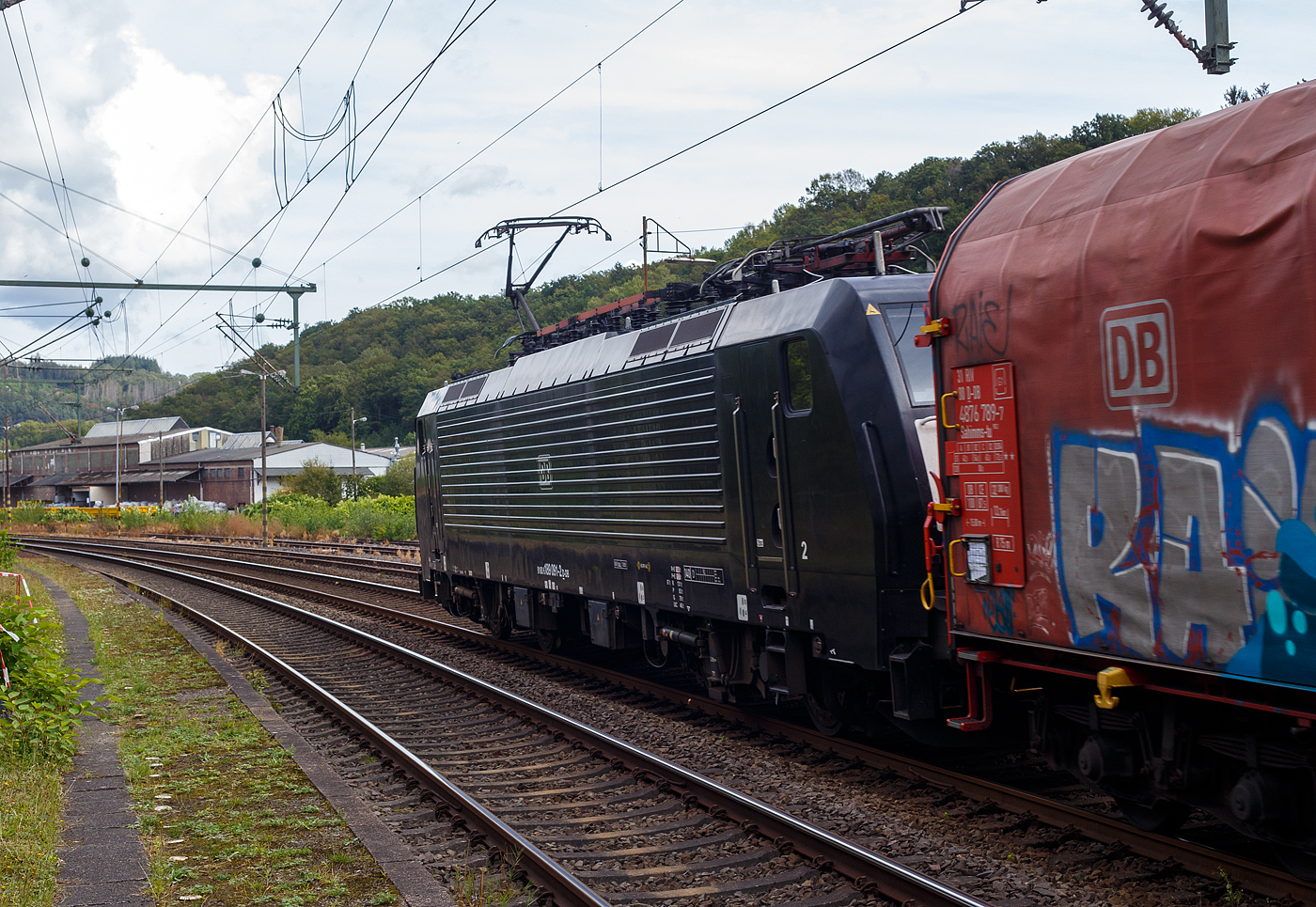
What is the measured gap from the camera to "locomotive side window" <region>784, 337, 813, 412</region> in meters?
8.73

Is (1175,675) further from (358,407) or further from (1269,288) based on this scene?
(358,407)

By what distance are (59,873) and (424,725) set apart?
5229 mm

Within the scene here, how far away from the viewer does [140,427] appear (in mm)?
120375

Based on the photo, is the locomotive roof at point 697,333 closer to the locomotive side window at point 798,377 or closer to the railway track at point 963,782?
the locomotive side window at point 798,377

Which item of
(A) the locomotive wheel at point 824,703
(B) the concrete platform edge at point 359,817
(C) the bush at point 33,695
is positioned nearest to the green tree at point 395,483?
(B) the concrete platform edge at point 359,817

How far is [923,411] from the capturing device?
7992 millimetres

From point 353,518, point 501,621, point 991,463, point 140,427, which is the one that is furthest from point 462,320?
point 140,427

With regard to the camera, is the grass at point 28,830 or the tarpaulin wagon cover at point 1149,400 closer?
the tarpaulin wagon cover at point 1149,400

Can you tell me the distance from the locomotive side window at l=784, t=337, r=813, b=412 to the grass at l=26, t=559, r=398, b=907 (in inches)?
174

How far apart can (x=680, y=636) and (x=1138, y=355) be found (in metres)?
6.36

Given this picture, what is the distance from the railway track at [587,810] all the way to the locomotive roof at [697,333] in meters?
3.52

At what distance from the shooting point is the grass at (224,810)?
21.2 feet

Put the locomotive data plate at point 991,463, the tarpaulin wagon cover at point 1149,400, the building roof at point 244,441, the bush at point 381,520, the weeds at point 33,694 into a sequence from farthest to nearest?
the building roof at point 244,441, the bush at point 381,520, the weeds at point 33,694, the locomotive data plate at point 991,463, the tarpaulin wagon cover at point 1149,400

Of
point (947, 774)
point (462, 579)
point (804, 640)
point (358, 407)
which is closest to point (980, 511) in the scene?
point (947, 774)
